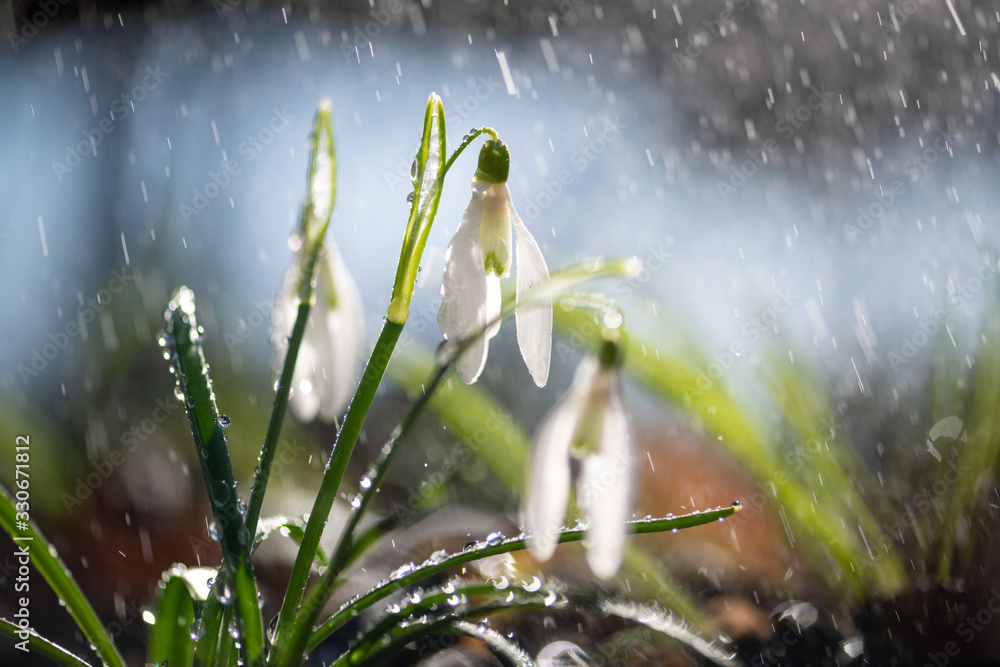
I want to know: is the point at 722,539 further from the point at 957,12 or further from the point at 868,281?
the point at 957,12

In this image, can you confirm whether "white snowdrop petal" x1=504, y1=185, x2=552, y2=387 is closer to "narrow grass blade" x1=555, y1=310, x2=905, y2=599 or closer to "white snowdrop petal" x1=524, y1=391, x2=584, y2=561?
"white snowdrop petal" x1=524, y1=391, x2=584, y2=561

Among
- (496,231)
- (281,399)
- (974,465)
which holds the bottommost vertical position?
(974,465)

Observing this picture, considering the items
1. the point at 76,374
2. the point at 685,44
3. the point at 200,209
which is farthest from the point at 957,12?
the point at 76,374

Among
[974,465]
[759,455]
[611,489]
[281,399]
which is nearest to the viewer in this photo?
[611,489]

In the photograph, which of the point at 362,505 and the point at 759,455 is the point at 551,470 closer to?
the point at 362,505

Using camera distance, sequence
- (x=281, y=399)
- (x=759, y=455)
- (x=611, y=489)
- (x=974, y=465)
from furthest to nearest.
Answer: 1. (x=759, y=455)
2. (x=974, y=465)
3. (x=281, y=399)
4. (x=611, y=489)

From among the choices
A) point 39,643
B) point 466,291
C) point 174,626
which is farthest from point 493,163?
point 39,643
